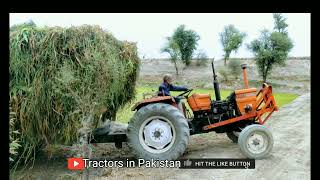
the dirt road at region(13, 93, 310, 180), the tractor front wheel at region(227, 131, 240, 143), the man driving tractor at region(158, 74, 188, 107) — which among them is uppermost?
the man driving tractor at region(158, 74, 188, 107)

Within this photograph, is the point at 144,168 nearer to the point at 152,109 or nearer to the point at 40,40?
the point at 152,109

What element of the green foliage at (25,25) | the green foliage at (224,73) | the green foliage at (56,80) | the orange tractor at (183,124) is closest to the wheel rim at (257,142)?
the orange tractor at (183,124)

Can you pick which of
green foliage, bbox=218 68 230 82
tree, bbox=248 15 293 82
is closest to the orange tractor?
green foliage, bbox=218 68 230 82

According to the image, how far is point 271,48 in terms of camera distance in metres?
30.1

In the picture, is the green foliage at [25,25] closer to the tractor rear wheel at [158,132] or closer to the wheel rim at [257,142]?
the tractor rear wheel at [158,132]

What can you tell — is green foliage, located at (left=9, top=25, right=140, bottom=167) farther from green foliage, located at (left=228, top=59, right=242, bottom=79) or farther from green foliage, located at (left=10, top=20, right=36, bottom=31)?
green foliage, located at (left=228, top=59, right=242, bottom=79)

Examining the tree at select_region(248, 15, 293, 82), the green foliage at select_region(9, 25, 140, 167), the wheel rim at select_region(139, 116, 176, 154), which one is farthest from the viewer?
the tree at select_region(248, 15, 293, 82)

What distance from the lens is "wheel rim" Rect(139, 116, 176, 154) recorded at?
254 inches

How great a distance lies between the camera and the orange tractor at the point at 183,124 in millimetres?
6359

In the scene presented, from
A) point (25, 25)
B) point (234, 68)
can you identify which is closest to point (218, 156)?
point (25, 25)

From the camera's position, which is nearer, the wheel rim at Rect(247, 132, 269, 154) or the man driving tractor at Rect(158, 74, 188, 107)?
the wheel rim at Rect(247, 132, 269, 154)

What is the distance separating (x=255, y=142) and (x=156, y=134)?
162 centimetres

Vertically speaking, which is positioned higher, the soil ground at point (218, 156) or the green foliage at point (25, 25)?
the green foliage at point (25, 25)
